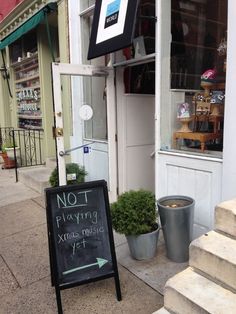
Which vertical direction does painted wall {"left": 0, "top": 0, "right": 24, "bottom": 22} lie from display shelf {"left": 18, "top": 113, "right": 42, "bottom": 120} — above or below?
above

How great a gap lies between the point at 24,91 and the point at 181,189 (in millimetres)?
6065

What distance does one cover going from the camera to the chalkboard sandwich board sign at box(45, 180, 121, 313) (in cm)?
250

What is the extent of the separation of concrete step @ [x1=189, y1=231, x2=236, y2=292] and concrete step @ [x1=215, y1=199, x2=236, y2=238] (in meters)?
0.06

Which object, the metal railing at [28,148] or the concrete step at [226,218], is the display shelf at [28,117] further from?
the concrete step at [226,218]

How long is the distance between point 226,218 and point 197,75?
185 centimetres

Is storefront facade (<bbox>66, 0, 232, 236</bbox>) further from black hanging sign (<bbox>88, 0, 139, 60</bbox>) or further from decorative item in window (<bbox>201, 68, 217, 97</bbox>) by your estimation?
black hanging sign (<bbox>88, 0, 139, 60</bbox>)

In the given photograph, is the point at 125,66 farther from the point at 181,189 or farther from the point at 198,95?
the point at 181,189

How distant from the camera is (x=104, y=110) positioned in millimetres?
4953

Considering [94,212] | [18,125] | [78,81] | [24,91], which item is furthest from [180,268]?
[18,125]

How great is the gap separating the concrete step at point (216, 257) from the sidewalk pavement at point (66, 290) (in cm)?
54

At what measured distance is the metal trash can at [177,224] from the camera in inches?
116

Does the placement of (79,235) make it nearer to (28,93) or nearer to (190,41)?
(190,41)

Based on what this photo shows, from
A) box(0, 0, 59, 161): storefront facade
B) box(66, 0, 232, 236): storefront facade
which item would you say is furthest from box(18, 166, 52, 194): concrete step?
box(66, 0, 232, 236): storefront facade

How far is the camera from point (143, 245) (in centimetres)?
310
